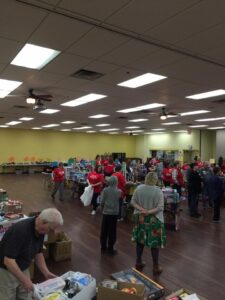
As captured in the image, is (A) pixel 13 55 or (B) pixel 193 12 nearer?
(B) pixel 193 12

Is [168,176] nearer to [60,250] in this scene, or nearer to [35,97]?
[35,97]

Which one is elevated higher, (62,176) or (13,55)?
(13,55)

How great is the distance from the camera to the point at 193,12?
108 inches

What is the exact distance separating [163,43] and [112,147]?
19914mm

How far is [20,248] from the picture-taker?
2.23 m

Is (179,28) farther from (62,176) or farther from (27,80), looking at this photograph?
(62,176)

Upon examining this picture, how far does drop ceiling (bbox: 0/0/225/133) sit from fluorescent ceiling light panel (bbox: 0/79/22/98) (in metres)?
0.27

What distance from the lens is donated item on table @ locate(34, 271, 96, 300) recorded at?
221cm

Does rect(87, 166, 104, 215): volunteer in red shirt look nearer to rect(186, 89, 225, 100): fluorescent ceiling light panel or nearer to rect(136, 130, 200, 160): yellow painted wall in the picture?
rect(186, 89, 225, 100): fluorescent ceiling light panel

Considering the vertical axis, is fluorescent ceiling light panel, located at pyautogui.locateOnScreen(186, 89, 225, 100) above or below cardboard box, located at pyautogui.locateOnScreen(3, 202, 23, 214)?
above

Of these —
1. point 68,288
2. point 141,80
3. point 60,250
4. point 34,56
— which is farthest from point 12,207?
point 141,80

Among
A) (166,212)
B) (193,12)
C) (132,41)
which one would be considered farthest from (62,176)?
(193,12)

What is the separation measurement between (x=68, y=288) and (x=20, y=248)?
0.57 metres

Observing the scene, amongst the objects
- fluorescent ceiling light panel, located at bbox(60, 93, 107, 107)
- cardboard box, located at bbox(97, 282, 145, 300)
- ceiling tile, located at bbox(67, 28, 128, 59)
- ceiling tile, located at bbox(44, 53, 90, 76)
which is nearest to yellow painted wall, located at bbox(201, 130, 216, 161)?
fluorescent ceiling light panel, located at bbox(60, 93, 107, 107)
